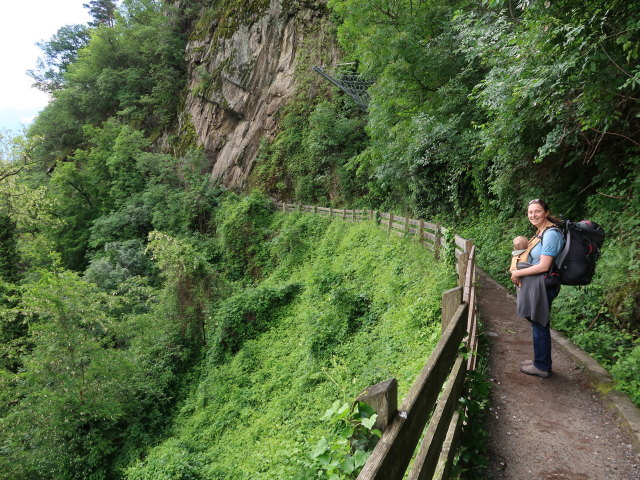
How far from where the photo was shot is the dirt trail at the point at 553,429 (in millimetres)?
2857

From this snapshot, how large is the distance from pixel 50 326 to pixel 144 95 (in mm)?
32084

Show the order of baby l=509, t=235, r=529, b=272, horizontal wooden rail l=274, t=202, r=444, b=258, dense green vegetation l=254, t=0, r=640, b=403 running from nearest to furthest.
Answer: baby l=509, t=235, r=529, b=272
dense green vegetation l=254, t=0, r=640, b=403
horizontal wooden rail l=274, t=202, r=444, b=258

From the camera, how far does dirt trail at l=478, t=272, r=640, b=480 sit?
286 centimetres

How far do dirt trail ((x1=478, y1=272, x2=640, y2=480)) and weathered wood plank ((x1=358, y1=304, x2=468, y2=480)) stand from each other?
1.48 metres

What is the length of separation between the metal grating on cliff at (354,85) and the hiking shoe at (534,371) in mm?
18825

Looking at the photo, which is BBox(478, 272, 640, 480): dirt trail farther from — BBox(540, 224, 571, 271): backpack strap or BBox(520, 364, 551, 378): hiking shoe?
BBox(540, 224, 571, 271): backpack strap

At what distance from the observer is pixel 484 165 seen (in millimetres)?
10906

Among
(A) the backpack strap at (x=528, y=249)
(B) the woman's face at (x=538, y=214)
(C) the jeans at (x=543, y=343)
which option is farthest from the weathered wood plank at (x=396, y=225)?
(B) the woman's face at (x=538, y=214)

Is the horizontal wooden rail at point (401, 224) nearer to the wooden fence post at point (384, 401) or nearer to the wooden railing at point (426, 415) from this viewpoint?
the wooden railing at point (426, 415)

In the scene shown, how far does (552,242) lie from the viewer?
3711 mm

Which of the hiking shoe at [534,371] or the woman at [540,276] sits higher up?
the woman at [540,276]

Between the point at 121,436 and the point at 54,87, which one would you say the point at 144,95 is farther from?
the point at 121,436

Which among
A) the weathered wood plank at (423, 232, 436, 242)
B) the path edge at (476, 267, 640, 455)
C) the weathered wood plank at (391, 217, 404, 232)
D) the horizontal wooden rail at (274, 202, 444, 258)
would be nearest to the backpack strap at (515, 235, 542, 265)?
the path edge at (476, 267, 640, 455)

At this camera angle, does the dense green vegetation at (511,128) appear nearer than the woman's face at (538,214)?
No
